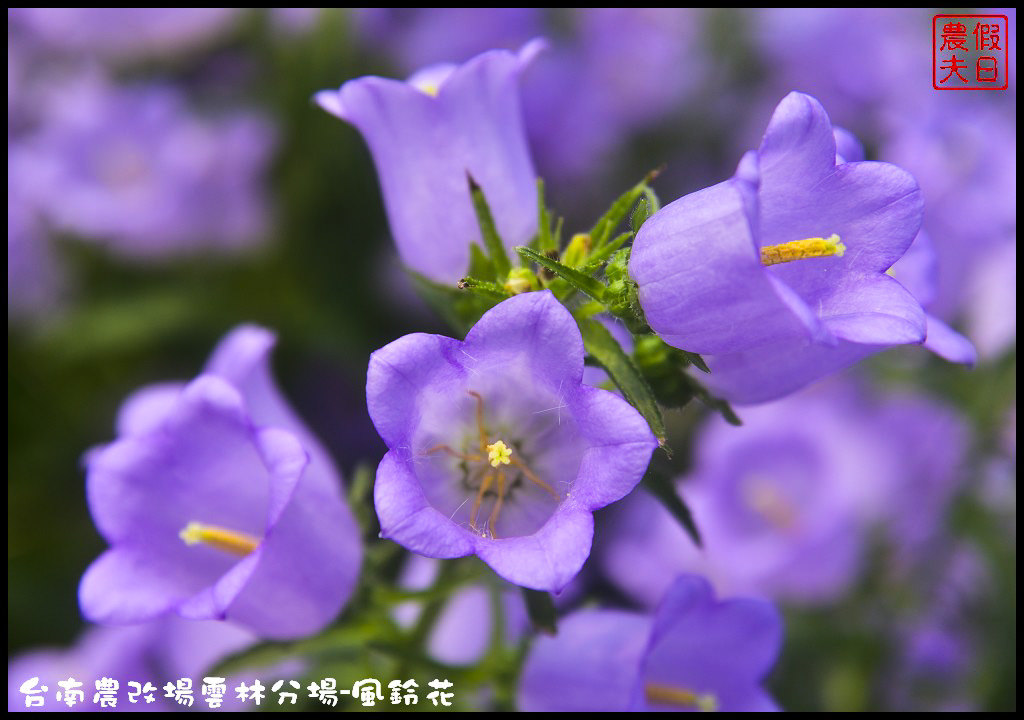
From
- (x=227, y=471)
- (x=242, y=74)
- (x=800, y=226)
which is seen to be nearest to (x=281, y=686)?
(x=227, y=471)

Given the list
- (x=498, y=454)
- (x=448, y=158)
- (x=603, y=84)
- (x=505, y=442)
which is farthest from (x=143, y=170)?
(x=498, y=454)

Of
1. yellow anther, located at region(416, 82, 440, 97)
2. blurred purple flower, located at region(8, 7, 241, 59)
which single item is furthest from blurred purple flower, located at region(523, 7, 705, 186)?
yellow anther, located at region(416, 82, 440, 97)

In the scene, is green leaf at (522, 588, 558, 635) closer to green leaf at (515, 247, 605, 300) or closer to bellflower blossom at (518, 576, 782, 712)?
bellflower blossom at (518, 576, 782, 712)

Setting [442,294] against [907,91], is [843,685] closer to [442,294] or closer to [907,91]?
[442,294]

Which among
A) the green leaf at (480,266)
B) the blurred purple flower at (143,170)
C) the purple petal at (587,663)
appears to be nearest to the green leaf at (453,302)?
the green leaf at (480,266)

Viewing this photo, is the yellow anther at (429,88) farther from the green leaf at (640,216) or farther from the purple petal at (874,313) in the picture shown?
the purple petal at (874,313)

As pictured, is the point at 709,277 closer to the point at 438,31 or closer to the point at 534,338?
the point at 534,338
